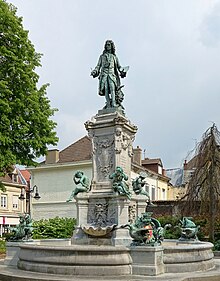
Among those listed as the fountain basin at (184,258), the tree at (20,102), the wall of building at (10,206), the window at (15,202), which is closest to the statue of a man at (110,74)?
the fountain basin at (184,258)

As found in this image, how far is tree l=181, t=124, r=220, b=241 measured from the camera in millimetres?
23922

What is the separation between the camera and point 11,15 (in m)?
23.7

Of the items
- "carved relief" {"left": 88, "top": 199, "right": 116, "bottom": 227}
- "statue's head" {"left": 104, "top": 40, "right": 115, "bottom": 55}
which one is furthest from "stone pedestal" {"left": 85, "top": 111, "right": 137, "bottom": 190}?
"statue's head" {"left": 104, "top": 40, "right": 115, "bottom": 55}

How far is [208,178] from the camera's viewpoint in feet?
79.9

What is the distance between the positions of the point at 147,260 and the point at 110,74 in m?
6.71

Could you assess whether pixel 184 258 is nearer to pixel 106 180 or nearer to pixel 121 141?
pixel 106 180

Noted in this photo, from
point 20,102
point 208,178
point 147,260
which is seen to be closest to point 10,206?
point 20,102

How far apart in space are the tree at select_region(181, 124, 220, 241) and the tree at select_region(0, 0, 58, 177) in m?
7.81

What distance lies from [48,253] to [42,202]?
30.3 meters

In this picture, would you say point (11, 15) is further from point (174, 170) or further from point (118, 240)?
point (174, 170)

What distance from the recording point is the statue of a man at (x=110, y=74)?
1504 cm

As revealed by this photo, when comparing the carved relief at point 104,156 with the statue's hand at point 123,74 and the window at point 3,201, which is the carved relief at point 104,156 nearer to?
the statue's hand at point 123,74

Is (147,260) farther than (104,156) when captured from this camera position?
No

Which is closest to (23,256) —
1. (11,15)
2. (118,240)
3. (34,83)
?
(118,240)
